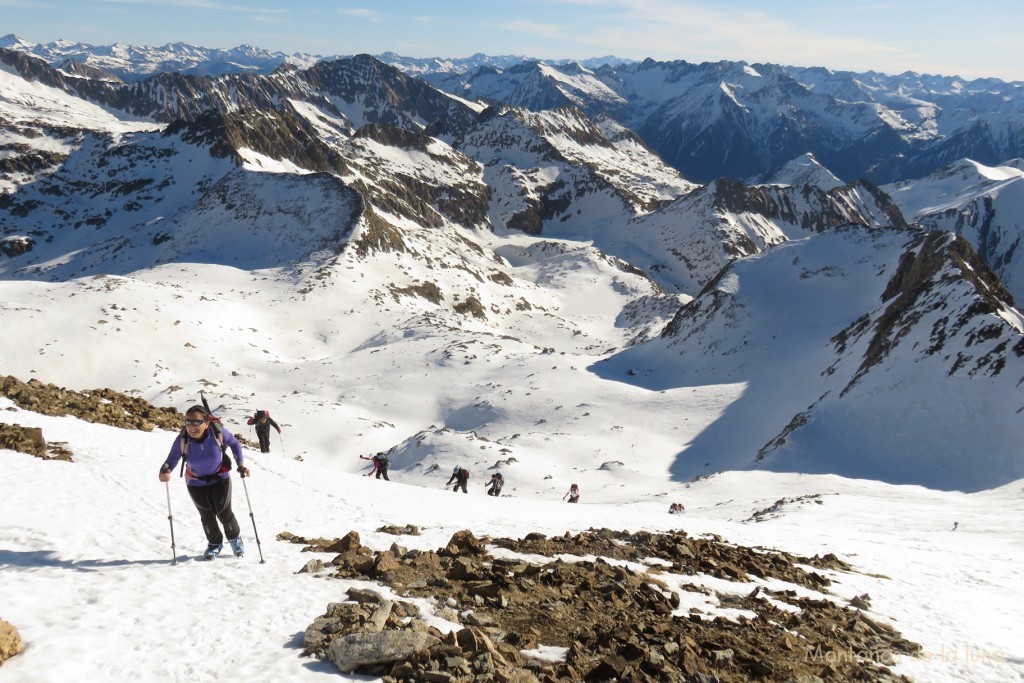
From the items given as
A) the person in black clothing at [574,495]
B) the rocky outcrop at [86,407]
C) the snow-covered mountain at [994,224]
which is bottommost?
the person in black clothing at [574,495]

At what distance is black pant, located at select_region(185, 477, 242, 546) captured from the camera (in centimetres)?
941

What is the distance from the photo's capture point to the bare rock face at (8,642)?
6090 mm

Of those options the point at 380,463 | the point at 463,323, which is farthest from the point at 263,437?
the point at 463,323

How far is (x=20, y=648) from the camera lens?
20.6 feet

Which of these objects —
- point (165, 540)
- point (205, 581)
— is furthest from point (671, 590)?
point (165, 540)

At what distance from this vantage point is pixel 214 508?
9.42m

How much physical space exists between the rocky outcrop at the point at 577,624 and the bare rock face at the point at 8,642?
284 centimetres

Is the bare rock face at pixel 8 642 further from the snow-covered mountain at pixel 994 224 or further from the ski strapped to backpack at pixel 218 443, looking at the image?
the snow-covered mountain at pixel 994 224

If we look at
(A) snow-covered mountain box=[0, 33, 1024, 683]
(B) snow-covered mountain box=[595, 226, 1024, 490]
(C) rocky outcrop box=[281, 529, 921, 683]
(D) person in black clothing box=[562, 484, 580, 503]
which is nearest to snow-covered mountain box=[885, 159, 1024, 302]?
(A) snow-covered mountain box=[0, 33, 1024, 683]

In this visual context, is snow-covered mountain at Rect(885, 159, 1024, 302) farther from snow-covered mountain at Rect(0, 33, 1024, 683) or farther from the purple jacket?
the purple jacket

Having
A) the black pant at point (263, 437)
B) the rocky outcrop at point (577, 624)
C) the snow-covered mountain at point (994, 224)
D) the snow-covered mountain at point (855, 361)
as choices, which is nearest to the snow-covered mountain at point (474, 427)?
the rocky outcrop at point (577, 624)

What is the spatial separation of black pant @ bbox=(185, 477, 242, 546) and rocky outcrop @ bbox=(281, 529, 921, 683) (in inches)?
57.1

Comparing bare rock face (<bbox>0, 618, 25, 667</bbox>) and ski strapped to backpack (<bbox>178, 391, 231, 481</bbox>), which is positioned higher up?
ski strapped to backpack (<bbox>178, 391, 231, 481</bbox>)

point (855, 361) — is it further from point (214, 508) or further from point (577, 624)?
point (214, 508)
